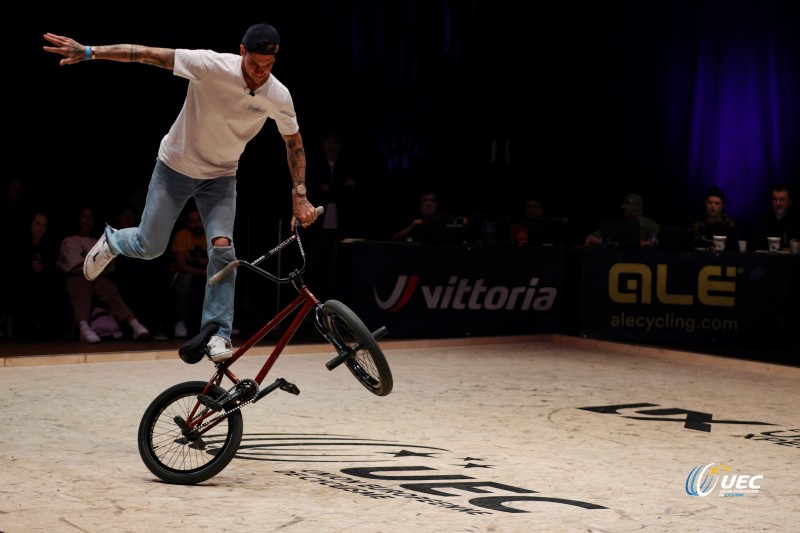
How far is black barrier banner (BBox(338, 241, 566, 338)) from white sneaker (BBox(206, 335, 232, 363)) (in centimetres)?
476

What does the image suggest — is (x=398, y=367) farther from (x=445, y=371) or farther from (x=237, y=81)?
(x=237, y=81)

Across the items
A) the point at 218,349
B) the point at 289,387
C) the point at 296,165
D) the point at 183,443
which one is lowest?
the point at 183,443

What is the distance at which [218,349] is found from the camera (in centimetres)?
496

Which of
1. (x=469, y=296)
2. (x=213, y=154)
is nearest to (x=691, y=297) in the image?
(x=469, y=296)

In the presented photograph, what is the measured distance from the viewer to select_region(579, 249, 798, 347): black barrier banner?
32.2ft

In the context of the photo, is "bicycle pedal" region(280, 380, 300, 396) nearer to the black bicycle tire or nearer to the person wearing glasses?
the black bicycle tire

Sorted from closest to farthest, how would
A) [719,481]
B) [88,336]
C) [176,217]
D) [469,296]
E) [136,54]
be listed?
[136,54], [719,481], [176,217], [88,336], [469,296]

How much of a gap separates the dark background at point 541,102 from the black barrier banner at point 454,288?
83.2 inches

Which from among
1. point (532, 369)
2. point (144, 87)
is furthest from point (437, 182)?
point (532, 369)

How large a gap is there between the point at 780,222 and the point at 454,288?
3.01 m

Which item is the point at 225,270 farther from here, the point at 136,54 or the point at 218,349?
the point at 136,54

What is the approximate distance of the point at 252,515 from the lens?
13.9 ft

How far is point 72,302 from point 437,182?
186 inches

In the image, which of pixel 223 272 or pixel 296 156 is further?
pixel 296 156
